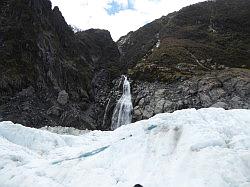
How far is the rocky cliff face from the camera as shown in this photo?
215 feet

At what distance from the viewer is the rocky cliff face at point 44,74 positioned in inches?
2576

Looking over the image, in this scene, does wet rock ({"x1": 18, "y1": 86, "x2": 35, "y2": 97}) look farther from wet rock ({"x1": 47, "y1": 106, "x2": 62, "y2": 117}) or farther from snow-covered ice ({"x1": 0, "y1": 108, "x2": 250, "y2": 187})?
snow-covered ice ({"x1": 0, "y1": 108, "x2": 250, "y2": 187})

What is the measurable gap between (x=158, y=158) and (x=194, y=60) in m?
83.3

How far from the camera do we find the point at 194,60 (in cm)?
9981

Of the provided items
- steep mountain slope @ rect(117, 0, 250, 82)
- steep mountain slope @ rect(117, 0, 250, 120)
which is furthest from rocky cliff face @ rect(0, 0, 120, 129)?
steep mountain slope @ rect(117, 0, 250, 82)

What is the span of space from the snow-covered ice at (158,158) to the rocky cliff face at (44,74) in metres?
41.4

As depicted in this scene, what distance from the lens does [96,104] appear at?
8075 centimetres

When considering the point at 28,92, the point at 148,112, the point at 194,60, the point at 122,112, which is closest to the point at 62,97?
the point at 28,92

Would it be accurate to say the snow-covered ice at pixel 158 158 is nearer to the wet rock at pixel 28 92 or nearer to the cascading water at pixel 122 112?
the wet rock at pixel 28 92

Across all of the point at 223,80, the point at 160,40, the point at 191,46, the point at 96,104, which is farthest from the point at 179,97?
the point at 160,40

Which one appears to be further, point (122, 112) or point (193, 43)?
point (193, 43)

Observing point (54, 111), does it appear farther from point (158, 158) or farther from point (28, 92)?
point (158, 158)

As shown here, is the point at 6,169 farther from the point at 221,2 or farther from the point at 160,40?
the point at 221,2

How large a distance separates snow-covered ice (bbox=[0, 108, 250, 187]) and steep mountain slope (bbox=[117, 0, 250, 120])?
47.9 m
